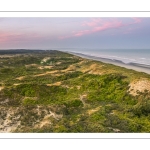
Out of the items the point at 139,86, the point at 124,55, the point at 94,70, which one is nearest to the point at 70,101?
the point at 139,86

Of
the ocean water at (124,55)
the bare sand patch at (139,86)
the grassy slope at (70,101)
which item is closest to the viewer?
the grassy slope at (70,101)

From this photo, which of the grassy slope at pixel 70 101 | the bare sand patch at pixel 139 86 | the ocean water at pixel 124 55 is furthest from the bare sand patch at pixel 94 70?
the ocean water at pixel 124 55

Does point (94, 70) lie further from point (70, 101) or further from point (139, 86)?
point (70, 101)

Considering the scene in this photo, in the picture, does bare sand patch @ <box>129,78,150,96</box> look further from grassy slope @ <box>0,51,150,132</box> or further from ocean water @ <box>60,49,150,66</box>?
ocean water @ <box>60,49,150,66</box>

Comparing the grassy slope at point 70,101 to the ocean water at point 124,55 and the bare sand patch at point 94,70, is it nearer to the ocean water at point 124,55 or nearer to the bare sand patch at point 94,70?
the bare sand patch at point 94,70

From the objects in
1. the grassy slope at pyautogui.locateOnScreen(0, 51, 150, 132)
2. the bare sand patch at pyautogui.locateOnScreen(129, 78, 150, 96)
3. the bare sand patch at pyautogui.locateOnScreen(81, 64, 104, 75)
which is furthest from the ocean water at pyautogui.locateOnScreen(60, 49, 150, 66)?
the bare sand patch at pyautogui.locateOnScreen(129, 78, 150, 96)
